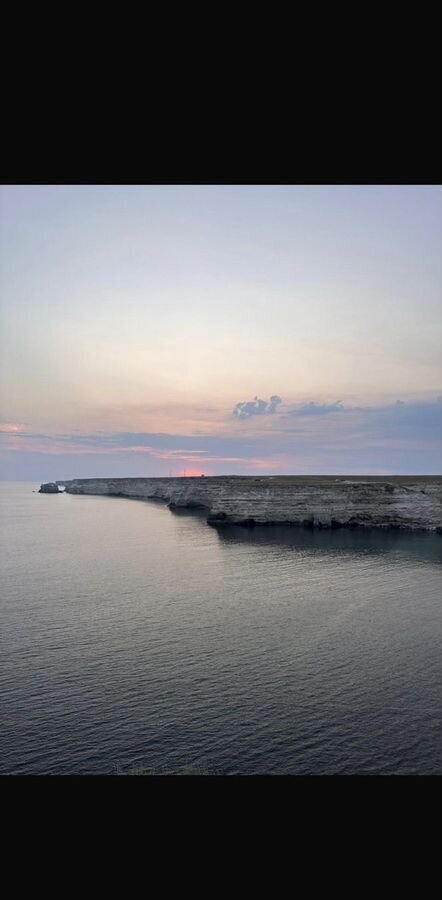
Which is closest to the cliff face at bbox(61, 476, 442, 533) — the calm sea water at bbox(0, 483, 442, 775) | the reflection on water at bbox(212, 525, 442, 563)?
the reflection on water at bbox(212, 525, 442, 563)

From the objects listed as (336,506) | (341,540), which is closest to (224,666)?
(341,540)

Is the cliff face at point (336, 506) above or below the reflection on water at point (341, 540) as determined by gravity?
above

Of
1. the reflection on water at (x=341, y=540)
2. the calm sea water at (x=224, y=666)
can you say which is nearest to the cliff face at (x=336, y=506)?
the reflection on water at (x=341, y=540)

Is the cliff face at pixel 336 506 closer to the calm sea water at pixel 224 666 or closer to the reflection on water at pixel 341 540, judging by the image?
the reflection on water at pixel 341 540
